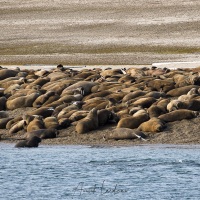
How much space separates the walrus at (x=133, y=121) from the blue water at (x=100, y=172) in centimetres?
135

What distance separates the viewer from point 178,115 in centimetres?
2052

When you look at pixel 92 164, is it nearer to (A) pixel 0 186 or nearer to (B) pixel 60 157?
(B) pixel 60 157

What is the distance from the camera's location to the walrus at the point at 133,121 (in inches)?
797

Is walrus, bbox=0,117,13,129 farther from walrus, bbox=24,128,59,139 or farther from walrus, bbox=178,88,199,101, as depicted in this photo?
walrus, bbox=178,88,199,101

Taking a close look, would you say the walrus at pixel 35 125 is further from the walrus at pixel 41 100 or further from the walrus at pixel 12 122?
the walrus at pixel 41 100

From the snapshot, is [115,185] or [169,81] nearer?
[115,185]

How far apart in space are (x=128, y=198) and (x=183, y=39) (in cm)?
4251

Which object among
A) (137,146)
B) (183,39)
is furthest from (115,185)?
(183,39)

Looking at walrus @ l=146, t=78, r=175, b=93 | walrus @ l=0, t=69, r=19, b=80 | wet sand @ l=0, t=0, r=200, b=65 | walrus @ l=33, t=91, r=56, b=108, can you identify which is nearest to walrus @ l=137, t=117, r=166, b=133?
walrus @ l=146, t=78, r=175, b=93

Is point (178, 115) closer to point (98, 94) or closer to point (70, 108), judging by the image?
point (70, 108)

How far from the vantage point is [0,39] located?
6081cm

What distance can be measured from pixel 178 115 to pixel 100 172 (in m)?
4.50

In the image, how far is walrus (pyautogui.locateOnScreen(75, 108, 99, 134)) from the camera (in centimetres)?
2055

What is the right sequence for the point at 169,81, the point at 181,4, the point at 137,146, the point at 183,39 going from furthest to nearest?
the point at 181,4
the point at 183,39
the point at 169,81
the point at 137,146
